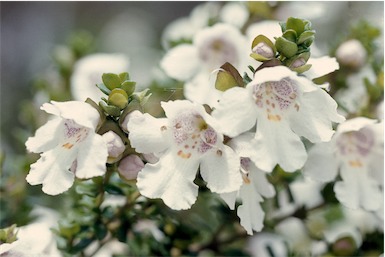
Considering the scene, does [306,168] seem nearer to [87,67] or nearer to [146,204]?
[146,204]

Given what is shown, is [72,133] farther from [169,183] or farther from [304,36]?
[304,36]

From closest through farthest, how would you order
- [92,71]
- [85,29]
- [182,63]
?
[182,63] → [92,71] → [85,29]

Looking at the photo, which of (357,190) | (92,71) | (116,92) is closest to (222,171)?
(116,92)

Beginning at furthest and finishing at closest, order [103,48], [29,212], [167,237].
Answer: [103,48], [29,212], [167,237]

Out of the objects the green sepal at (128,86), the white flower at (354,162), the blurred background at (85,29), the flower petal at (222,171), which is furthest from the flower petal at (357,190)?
the blurred background at (85,29)

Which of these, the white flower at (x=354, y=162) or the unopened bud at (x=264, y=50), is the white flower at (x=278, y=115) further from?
the white flower at (x=354, y=162)

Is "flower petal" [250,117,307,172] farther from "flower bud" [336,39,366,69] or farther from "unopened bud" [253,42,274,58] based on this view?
"flower bud" [336,39,366,69]

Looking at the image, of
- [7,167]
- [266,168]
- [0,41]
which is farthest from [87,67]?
[0,41]
